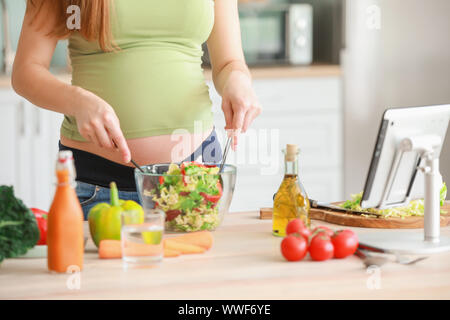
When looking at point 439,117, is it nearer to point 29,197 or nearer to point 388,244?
point 388,244

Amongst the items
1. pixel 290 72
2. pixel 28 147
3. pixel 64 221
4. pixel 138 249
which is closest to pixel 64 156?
pixel 64 221

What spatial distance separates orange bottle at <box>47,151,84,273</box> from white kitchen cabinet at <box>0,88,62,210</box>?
83.4 inches

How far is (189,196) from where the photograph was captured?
139 centimetres

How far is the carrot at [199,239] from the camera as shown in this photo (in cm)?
131

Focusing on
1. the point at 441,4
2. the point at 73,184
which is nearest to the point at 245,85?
the point at 73,184

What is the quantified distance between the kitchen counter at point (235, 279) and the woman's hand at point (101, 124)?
226 mm

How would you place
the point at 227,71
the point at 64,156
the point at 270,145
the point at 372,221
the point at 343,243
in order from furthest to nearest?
the point at 270,145 → the point at 227,71 → the point at 372,221 → the point at 343,243 → the point at 64,156

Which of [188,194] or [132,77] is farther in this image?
[132,77]

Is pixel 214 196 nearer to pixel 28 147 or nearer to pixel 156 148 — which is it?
pixel 156 148

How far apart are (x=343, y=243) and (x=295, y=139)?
2235 millimetres

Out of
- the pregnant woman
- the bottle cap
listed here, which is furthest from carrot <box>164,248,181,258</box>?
the pregnant woman

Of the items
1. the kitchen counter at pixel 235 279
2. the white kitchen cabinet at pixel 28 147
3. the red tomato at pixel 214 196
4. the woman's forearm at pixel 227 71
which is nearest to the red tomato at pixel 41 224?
the kitchen counter at pixel 235 279

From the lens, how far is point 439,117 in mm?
1388

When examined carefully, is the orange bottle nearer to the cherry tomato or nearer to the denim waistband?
the cherry tomato
